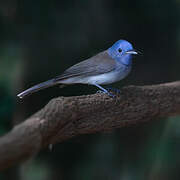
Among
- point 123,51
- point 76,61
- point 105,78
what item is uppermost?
point 123,51

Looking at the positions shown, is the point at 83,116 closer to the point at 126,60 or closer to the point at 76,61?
the point at 126,60

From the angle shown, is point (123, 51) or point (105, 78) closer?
point (105, 78)

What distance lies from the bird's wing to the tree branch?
312 millimetres

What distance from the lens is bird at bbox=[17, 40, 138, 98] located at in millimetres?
3617

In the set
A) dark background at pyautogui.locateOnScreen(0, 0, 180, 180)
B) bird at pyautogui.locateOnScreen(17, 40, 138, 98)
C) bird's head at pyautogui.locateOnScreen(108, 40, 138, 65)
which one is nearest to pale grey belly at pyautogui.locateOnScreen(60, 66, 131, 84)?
bird at pyautogui.locateOnScreen(17, 40, 138, 98)

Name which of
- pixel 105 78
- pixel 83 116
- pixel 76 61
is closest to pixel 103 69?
pixel 105 78

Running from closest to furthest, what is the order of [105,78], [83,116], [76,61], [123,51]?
[83,116] < [105,78] < [123,51] < [76,61]

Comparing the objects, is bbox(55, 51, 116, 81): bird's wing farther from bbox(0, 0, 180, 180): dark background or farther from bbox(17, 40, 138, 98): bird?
bbox(0, 0, 180, 180): dark background

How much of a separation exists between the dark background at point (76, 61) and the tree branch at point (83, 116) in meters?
1.04

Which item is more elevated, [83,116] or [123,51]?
[123,51]

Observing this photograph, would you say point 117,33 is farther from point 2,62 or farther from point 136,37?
point 2,62

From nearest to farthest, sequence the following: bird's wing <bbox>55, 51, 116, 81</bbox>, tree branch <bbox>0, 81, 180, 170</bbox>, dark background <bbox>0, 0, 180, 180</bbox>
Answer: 1. tree branch <bbox>0, 81, 180, 170</bbox>
2. bird's wing <bbox>55, 51, 116, 81</bbox>
3. dark background <bbox>0, 0, 180, 180</bbox>

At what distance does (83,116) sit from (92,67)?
2.76ft

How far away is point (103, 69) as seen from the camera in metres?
3.71
